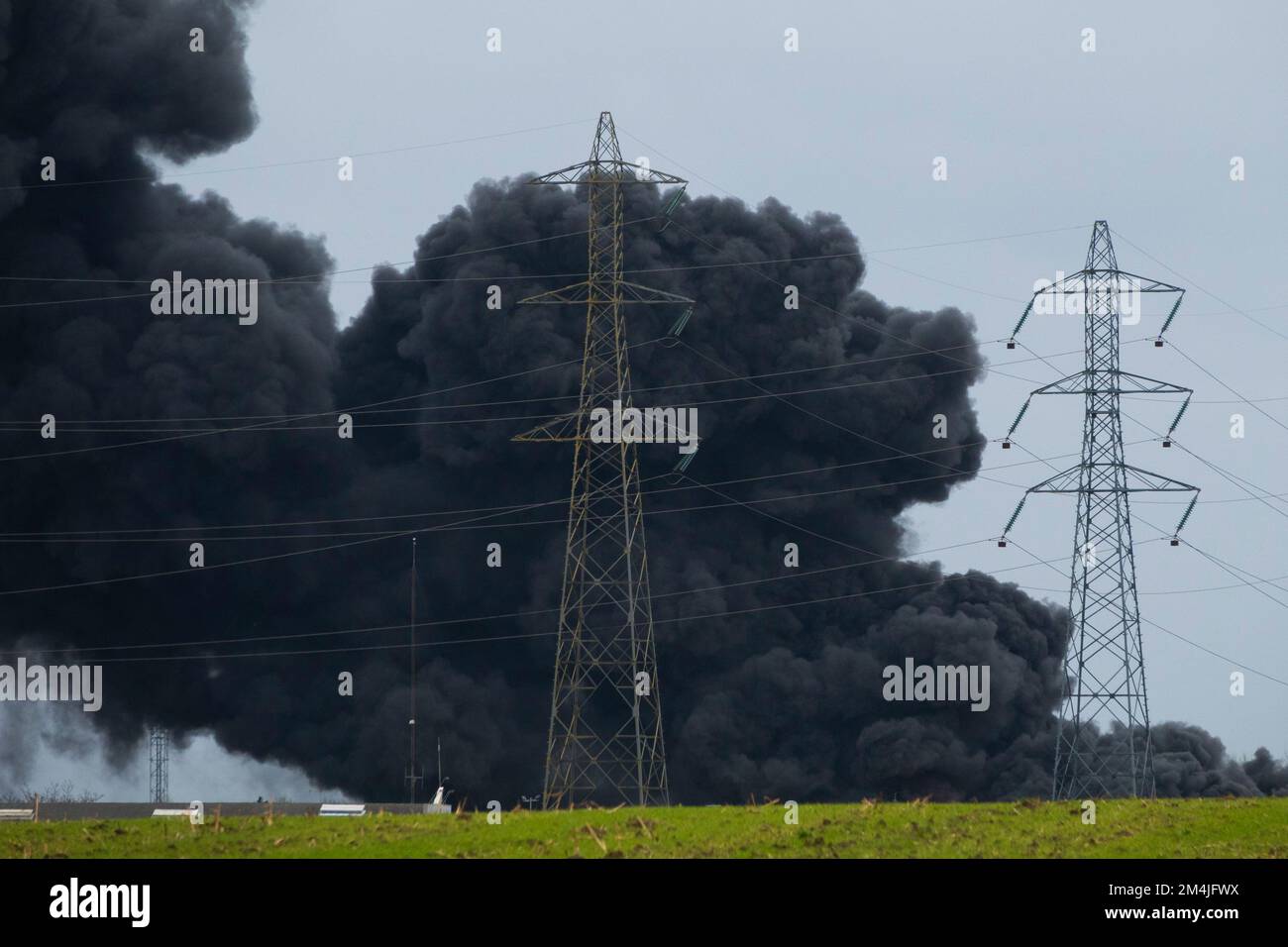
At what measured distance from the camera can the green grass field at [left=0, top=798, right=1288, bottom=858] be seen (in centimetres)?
3112

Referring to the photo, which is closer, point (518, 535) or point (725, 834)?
point (725, 834)

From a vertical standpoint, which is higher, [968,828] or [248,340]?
[248,340]

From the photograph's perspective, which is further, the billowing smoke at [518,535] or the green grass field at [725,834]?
the billowing smoke at [518,535]

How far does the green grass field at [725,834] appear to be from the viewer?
3112 cm

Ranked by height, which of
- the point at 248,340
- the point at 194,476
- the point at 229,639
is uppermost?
the point at 248,340

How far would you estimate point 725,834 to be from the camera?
32531 millimetres

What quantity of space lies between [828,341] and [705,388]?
843 centimetres

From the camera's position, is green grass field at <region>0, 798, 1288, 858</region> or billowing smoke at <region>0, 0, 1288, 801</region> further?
billowing smoke at <region>0, 0, 1288, 801</region>

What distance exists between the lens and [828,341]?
112 meters
